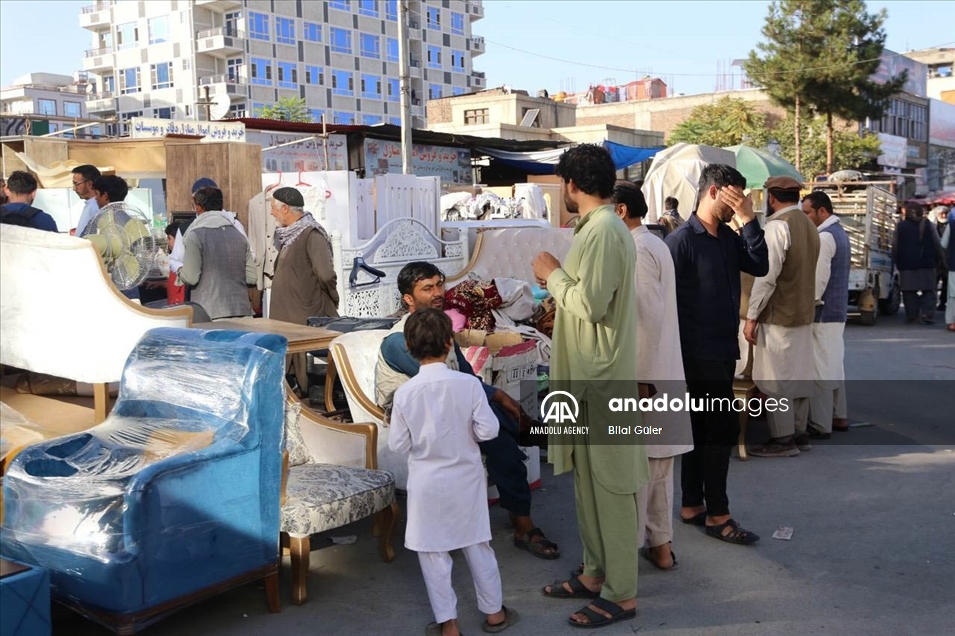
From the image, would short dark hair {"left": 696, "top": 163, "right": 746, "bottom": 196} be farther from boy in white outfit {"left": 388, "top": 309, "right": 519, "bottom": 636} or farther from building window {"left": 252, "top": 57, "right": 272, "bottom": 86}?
building window {"left": 252, "top": 57, "right": 272, "bottom": 86}

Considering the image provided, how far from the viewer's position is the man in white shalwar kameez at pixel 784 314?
20.8 feet

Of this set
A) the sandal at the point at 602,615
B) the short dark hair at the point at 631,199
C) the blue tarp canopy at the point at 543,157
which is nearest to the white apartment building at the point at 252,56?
the blue tarp canopy at the point at 543,157

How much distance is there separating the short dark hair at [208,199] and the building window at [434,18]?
8257cm

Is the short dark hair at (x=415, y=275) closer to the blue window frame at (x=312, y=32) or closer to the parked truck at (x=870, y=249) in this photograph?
the parked truck at (x=870, y=249)

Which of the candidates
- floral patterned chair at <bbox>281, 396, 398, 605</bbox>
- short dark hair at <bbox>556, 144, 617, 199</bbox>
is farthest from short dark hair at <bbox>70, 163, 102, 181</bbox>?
short dark hair at <bbox>556, 144, 617, 199</bbox>

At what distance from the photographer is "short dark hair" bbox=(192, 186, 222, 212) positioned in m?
6.77

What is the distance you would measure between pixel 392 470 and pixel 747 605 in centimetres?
209

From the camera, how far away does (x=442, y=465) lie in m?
3.64

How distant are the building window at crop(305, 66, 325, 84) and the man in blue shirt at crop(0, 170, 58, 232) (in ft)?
227

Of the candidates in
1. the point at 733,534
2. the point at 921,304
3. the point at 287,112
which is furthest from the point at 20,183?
the point at 287,112

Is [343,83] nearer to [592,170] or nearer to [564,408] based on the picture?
[592,170]

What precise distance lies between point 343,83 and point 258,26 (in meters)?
9.32

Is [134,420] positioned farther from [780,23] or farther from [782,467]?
[780,23]

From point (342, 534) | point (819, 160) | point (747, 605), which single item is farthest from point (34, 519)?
point (819, 160)
